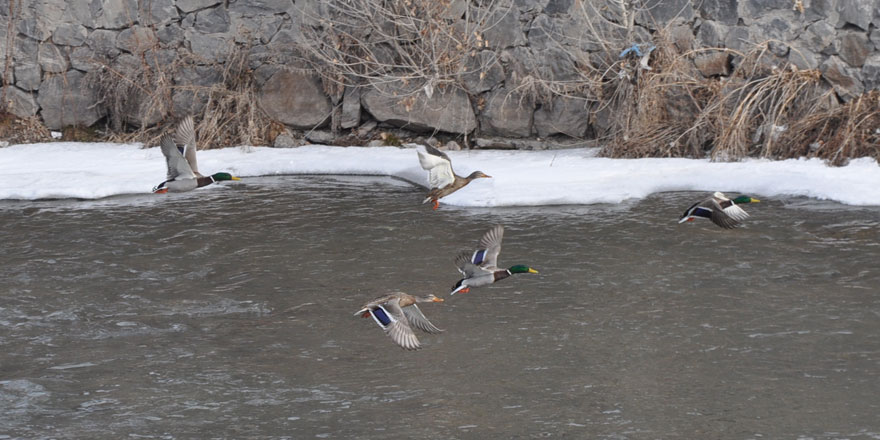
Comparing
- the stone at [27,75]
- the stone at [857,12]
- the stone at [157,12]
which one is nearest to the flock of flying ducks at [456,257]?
the stone at [857,12]

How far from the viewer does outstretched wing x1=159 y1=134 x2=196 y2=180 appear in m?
8.18

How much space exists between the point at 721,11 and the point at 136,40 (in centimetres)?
685

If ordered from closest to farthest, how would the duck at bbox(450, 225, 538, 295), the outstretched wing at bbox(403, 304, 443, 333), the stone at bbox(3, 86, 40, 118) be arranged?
the outstretched wing at bbox(403, 304, 443, 333)
the duck at bbox(450, 225, 538, 295)
the stone at bbox(3, 86, 40, 118)

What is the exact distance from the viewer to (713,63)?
11.9 m

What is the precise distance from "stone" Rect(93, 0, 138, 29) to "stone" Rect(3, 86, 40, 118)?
4.13 feet

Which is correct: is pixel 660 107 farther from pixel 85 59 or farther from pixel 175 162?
pixel 85 59

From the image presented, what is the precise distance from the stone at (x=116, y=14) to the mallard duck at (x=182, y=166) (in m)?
5.29

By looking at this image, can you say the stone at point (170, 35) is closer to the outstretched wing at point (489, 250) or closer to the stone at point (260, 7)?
the stone at point (260, 7)

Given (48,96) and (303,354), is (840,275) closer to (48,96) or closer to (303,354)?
(303,354)

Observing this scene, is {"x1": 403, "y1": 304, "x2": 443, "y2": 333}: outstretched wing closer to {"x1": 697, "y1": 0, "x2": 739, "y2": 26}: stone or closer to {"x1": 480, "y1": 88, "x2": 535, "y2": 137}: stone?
{"x1": 480, "y1": 88, "x2": 535, "y2": 137}: stone

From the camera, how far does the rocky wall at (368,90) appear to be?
1161cm

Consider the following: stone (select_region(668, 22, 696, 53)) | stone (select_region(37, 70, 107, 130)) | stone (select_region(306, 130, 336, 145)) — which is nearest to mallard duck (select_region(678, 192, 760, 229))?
stone (select_region(668, 22, 696, 53))

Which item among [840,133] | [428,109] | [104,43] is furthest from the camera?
[104,43]

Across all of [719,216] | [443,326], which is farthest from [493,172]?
[443,326]
